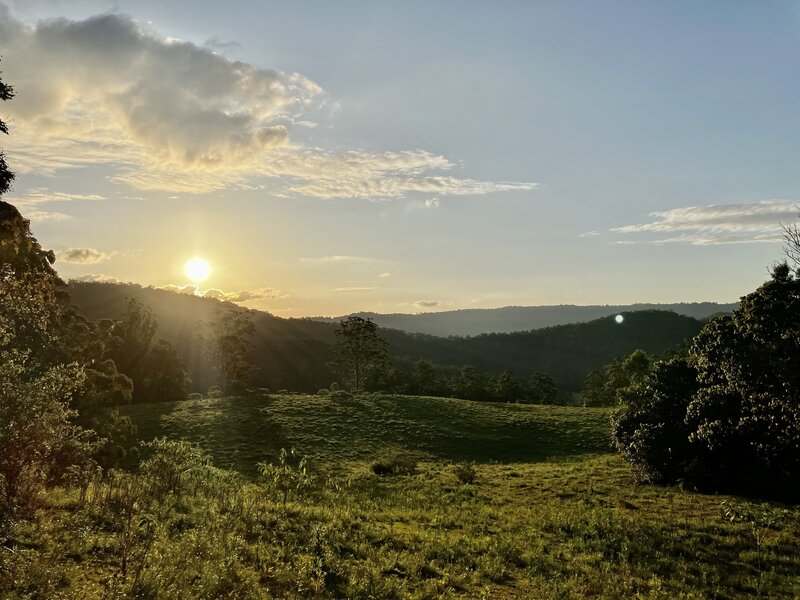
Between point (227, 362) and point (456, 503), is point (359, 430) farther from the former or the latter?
point (227, 362)

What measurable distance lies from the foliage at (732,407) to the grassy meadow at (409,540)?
2702 mm

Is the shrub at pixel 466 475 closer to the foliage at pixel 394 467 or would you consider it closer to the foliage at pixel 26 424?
the foliage at pixel 394 467

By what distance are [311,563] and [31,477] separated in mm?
8029

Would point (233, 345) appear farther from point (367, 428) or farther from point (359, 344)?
point (367, 428)

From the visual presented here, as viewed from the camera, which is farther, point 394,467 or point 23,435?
point 394,467

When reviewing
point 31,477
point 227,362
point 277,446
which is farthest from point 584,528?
point 227,362

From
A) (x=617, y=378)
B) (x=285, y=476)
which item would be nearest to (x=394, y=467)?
(x=285, y=476)

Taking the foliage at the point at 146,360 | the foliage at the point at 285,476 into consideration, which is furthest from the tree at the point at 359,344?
the foliage at the point at 285,476

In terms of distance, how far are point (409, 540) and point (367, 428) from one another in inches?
1640

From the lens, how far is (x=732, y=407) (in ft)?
97.2

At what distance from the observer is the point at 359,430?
5900 centimetres

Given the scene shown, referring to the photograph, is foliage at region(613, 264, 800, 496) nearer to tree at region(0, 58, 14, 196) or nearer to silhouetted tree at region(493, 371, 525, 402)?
tree at region(0, 58, 14, 196)

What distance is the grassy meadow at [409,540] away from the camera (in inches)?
489

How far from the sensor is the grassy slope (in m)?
51.1
